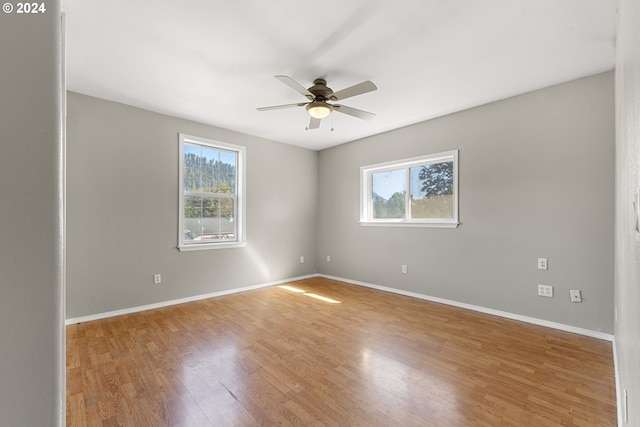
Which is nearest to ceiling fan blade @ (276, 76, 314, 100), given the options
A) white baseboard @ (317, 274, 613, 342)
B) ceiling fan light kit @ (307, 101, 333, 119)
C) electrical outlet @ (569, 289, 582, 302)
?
ceiling fan light kit @ (307, 101, 333, 119)

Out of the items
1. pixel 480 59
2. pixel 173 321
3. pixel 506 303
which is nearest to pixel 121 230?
pixel 173 321

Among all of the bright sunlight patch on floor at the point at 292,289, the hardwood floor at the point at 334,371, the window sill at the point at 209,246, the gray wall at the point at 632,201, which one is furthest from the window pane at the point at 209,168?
the gray wall at the point at 632,201

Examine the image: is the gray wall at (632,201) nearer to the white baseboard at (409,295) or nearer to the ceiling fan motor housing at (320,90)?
the white baseboard at (409,295)

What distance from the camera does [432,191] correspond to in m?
4.07

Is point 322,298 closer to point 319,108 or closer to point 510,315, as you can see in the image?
point 510,315

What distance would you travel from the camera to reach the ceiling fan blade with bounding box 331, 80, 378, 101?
7.76 ft

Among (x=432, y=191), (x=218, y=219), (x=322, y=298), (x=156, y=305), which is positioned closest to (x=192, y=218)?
(x=218, y=219)

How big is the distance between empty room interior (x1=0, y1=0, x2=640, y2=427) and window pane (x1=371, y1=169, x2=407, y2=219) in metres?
0.05

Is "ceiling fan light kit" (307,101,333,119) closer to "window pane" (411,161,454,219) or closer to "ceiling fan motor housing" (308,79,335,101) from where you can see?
"ceiling fan motor housing" (308,79,335,101)

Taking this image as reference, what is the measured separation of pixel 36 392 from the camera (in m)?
0.50

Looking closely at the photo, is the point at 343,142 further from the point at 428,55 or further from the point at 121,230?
the point at 121,230

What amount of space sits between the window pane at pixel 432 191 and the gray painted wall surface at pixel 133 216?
2512 millimetres

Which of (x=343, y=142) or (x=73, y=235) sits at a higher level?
(x=343, y=142)

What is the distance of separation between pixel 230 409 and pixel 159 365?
87 cm
